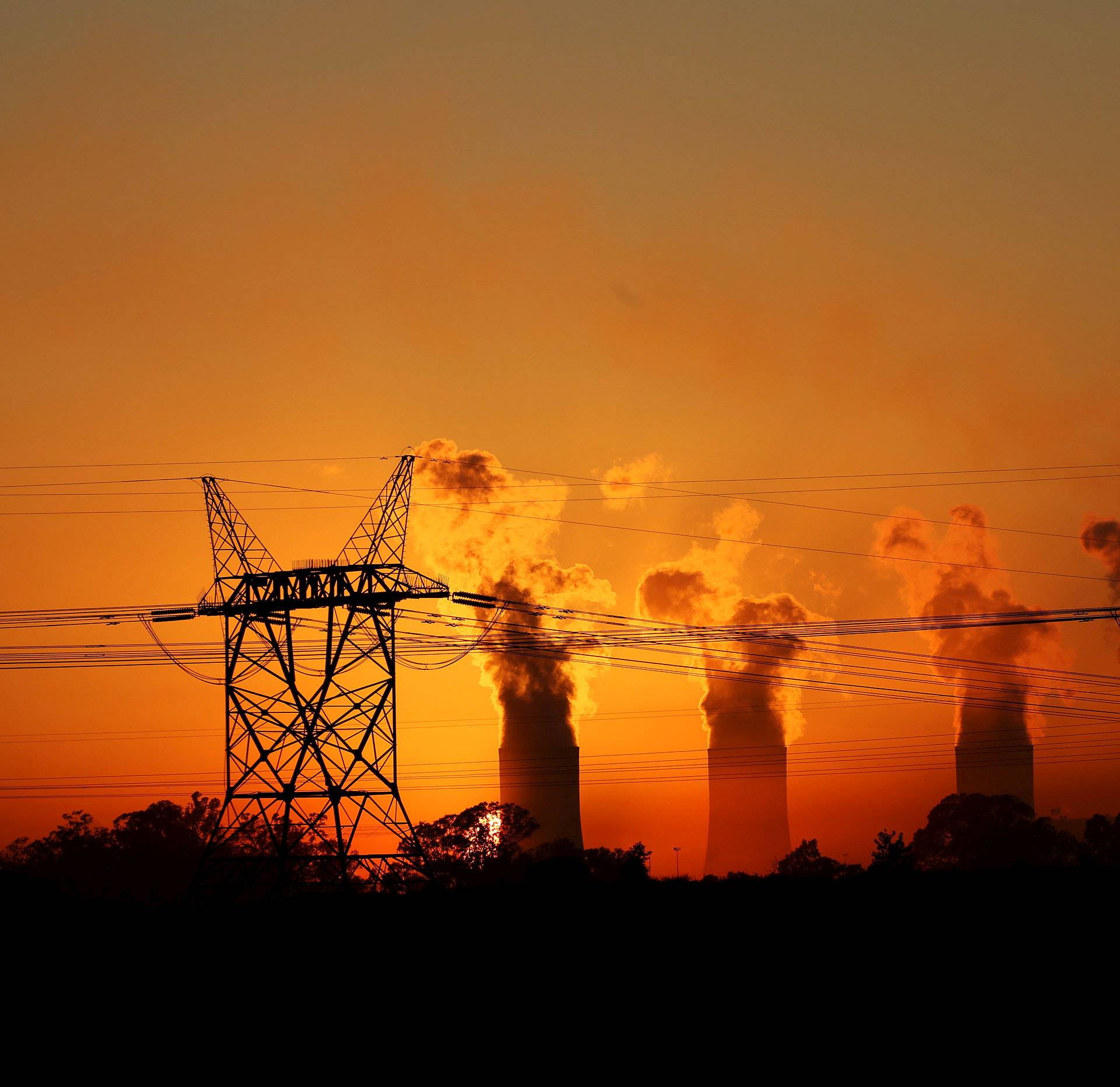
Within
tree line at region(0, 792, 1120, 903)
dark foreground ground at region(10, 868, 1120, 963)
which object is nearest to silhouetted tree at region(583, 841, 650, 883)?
tree line at region(0, 792, 1120, 903)

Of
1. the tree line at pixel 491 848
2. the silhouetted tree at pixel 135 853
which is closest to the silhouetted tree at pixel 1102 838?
the tree line at pixel 491 848

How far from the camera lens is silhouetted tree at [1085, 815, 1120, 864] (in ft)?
484

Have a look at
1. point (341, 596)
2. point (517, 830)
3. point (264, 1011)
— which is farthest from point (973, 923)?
point (517, 830)

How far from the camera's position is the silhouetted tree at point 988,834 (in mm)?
156375

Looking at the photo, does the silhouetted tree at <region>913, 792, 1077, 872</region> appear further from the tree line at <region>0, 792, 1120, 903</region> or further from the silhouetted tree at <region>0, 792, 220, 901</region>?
the silhouetted tree at <region>0, 792, 220, 901</region>

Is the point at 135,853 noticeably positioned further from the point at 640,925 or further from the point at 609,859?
the point at 640,925

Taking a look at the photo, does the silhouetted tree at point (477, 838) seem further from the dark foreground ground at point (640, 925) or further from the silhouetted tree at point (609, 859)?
the dark foreground ground at point (640, 925)

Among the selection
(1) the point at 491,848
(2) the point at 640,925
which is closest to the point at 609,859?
(1) the point at 491,848

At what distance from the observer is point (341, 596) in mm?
60094

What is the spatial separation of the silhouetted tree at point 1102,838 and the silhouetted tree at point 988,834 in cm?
212

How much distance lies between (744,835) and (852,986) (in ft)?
491

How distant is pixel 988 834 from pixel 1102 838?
37.1 ft

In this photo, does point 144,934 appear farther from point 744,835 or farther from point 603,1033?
point 744,835

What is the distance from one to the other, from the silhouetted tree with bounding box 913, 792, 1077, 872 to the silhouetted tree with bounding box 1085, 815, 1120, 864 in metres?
2.12
